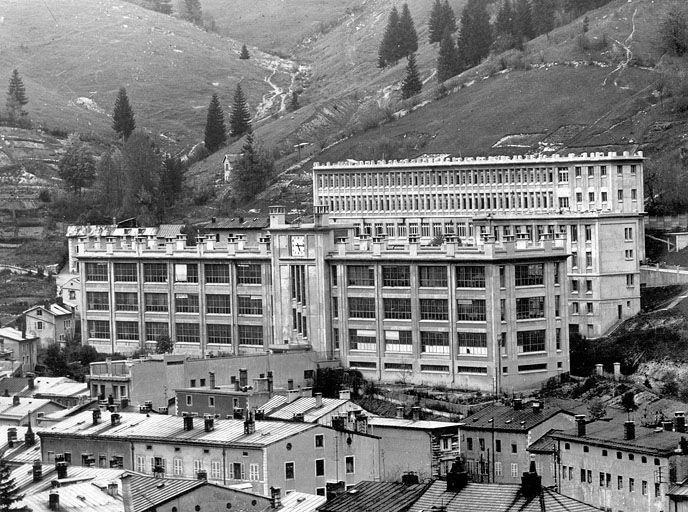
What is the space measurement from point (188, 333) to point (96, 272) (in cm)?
1076

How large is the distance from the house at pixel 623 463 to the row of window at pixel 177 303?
54950 millimetres

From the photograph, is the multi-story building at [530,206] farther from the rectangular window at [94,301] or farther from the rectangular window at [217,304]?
the rectangular window at [94,301]

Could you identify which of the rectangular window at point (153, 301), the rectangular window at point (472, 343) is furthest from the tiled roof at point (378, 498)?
the rectangular window at point (153, 301)

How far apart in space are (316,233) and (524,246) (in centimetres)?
1557

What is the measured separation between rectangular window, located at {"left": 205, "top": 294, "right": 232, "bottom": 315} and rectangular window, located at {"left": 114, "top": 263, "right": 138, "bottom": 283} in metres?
7.51

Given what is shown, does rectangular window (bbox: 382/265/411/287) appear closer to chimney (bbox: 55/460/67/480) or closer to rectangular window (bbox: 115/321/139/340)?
rectangular window (bbox: 115/321/139/340)

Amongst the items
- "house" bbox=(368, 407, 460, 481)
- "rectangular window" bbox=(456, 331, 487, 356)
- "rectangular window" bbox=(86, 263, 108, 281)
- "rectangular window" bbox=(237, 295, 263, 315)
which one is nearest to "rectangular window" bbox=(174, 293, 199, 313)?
"rectangular window" bbox=(237, 295, 263, 315)

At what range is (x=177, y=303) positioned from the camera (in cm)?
14812

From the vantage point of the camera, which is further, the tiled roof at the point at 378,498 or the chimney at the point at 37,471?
the chimney at the point at 37,471

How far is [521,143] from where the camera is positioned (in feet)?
618

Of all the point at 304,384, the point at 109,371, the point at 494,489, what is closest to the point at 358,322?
the point at 304,384

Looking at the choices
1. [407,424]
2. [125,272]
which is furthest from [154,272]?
[407,424]

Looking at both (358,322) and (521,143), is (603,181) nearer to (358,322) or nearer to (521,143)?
(358,322)

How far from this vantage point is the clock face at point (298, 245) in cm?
13750
